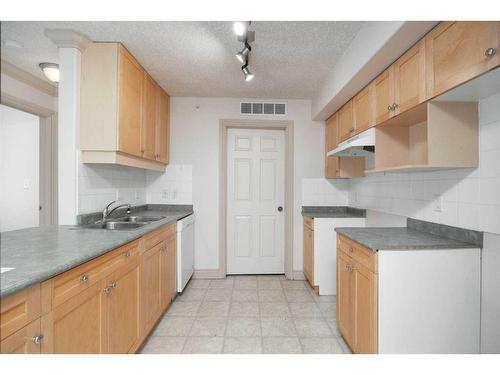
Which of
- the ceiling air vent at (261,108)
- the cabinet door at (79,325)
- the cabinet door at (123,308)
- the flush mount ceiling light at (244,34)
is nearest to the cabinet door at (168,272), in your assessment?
the cabinet door at (123,308)

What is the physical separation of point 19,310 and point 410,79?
2.07 metres

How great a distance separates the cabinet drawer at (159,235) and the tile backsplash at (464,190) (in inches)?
78.6

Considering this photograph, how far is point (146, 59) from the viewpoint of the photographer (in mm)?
2057

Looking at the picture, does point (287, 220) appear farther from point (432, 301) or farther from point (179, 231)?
point (432, 301)

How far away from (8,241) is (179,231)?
142 cm

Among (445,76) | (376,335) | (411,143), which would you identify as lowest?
(376,335)

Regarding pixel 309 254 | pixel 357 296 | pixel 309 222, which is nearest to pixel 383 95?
pixel 357 296

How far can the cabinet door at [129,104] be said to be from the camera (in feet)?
5.99

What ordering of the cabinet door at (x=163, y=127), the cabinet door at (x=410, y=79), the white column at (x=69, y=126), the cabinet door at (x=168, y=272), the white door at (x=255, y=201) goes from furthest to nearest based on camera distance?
the white door at (x=255, y=201), the cabinet door at (x=163, y=127), the cabinet door at (x=168, y=272), the white column at (x=69, y=126), the cabinet door at (x=410, y=79)

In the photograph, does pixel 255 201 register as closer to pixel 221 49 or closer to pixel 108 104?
pixel 221 49

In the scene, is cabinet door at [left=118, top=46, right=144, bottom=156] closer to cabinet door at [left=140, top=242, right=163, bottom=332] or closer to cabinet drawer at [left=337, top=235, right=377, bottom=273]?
cabinet door at [left=140, top=242, right=163, bottom=332]

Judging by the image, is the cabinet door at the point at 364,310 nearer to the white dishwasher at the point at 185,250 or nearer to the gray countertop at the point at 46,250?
the gray countertop at the point at 46,250

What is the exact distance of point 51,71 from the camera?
1175mm
